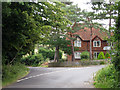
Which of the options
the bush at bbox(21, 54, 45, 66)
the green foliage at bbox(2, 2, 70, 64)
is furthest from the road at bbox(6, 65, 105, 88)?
the bush at bbox(21, 54, 45, 66)

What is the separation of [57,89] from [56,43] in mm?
17649

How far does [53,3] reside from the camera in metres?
10.5

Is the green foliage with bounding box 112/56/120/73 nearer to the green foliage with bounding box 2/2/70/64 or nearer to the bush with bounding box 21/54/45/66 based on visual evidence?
the green foliage with bounding box 2/2/70/64

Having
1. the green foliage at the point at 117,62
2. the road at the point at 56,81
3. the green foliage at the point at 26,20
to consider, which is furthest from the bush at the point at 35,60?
the green foliage at the point at 117,62

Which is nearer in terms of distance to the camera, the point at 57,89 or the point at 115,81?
the point at 115,81

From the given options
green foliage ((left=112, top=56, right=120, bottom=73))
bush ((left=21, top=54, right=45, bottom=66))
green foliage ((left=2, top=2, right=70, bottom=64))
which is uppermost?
green foliage ((left=2, top=2, right=70, bottom=64))

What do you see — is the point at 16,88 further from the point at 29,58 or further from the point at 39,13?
the point at 29,58

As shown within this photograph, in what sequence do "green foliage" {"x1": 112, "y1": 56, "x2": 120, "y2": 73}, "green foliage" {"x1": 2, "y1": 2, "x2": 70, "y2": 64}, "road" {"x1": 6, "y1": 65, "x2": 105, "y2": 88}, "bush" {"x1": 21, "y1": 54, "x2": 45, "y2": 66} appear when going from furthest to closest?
"bush" {"x1": 21, "y1": 54, "x2": 45, "y2": 66}
"green foliage" {"x1": 2, "y1": 2, "x2": 70, "y2": 64}
"road" {"x1": 6, "y1": 65, "x2": 105, "y2": 88}
"green foliage" {"x1": 112, "y1": 56, "x2": 120, "y2": 73}

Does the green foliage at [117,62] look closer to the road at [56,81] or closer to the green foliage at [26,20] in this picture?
the road at [56,81]

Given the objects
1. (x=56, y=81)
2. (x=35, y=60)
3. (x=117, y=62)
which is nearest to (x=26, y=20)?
(x=56, y=81)

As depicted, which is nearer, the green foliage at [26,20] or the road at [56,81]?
the road at [56,81]

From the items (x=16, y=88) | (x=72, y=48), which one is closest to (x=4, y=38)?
(x=16, y=88)

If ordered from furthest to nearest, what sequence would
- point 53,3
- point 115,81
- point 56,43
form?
point 56,43, point 53,3, point 115,81

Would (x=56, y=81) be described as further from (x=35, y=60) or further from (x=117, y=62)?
(x=35, y=60)
